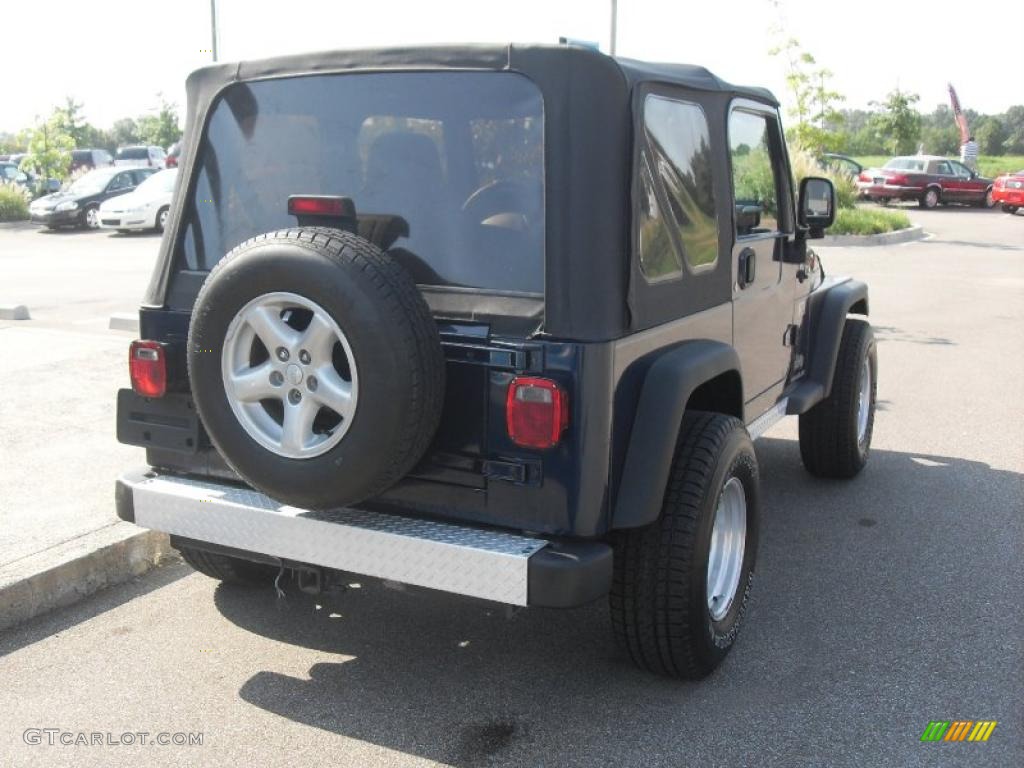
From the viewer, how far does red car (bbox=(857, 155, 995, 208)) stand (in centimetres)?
3134

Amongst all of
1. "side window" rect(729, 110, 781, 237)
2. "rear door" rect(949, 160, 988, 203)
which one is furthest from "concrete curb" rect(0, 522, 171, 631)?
"rear door" rect(949, 160, 988, 203)

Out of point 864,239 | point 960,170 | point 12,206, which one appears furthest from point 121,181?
point 960,170

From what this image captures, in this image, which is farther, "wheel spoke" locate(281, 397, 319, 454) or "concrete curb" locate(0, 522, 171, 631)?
"concrete curb" locate(0, 522, 171, 631)

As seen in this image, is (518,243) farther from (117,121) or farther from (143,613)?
(117,121)

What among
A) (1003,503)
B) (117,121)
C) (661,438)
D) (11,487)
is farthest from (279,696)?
(117,121)

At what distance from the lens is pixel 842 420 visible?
19.1 feet

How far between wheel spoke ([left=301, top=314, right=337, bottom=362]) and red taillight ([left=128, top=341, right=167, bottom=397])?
0.82 metres

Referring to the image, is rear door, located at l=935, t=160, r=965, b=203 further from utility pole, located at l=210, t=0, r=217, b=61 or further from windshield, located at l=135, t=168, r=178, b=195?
utility pole, located at l=210, t=0, r=217, b=61

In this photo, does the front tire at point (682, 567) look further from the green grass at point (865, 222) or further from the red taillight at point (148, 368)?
the green grass at point (865, 222)

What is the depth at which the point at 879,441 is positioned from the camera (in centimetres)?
695

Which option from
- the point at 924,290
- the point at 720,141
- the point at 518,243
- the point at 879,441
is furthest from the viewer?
the point at 924,290

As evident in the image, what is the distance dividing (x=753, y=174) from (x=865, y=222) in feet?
59.8

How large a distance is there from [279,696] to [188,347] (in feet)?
3.87

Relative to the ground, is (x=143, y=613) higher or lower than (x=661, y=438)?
lower
